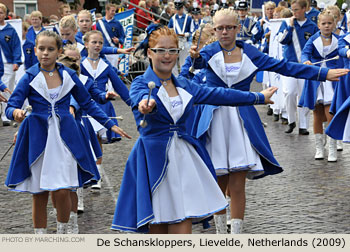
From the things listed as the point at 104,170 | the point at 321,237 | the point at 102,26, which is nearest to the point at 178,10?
the point at 102,26

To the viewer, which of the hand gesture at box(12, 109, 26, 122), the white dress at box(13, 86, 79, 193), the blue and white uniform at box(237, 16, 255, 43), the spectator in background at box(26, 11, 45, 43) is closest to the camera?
the hand gesture at box(12, 109, 26, 122)

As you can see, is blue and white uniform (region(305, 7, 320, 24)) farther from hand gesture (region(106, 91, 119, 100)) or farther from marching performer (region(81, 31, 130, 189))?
hand gesture (region(106, 91, 119, 100))

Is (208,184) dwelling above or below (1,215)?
above

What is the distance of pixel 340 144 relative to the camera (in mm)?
12047

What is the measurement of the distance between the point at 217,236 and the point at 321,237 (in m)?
0.93

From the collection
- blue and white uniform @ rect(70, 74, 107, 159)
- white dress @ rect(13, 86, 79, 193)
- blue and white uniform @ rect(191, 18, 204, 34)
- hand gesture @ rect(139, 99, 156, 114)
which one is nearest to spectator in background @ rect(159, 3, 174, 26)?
blue and white uniform @ rect(191, 18, 204, 34)

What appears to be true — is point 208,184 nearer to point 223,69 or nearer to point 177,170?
point 177,170

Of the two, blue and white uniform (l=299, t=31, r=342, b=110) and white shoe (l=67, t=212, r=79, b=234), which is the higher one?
blue and white uniform (l=299, t=31, r=342, b=110)

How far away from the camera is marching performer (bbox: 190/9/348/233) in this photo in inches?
261

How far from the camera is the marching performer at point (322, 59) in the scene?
436 inches

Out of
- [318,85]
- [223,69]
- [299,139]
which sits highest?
[223,69]

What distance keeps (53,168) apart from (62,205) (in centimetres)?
32

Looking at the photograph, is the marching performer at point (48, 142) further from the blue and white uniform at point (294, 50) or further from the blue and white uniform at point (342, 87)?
the blue and white uniform at point (294, 50)

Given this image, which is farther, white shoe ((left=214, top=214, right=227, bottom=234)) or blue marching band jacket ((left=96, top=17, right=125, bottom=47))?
blue marching band jacket ((left=96, top=17, right=125, bottom=47))
